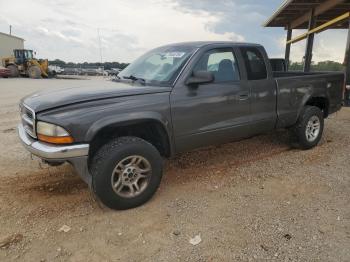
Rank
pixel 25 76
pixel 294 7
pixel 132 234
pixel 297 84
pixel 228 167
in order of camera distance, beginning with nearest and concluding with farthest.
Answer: pixel 132 234
pixel 228 167
pixel 297 84
pixel 294 7
pixel 25 76

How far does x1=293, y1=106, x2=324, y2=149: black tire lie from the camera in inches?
211

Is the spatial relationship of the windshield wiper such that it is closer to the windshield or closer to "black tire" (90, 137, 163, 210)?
the windshield

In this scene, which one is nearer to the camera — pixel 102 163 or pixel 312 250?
pixel 312 250

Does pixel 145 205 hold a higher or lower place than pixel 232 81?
lower

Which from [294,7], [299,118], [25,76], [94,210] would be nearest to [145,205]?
[94,210]

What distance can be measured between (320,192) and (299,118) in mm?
1789

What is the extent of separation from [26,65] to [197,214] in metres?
32.4

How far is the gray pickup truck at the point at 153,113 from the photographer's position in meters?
3.12

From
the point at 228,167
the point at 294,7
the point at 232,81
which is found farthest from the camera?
the point at 294,7

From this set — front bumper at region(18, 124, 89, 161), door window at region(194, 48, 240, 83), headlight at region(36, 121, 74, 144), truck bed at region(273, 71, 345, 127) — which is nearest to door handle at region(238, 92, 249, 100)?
door window at region(194, 48, 240, 83)

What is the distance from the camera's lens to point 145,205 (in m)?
3.58

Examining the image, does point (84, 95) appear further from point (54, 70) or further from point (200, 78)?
point (54, 70)

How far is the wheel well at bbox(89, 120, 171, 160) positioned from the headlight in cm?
28

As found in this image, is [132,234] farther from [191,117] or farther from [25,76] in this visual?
[25,76]
